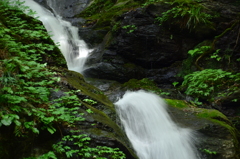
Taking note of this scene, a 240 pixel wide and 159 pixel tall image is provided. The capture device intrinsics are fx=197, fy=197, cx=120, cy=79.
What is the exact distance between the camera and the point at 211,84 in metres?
6.97

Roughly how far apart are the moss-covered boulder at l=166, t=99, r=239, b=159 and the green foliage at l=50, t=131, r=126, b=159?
2300 mm

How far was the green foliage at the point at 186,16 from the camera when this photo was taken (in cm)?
872

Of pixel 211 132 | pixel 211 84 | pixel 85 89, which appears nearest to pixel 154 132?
pixel 211 132

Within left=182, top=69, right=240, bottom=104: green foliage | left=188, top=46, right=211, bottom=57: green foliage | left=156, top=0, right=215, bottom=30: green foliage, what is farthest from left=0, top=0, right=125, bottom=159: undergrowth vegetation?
left=156, top=0, right=215, bottom=30: green foliage

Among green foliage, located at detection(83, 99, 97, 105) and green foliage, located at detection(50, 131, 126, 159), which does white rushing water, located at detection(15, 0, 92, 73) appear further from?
green foliage, located at detection(50, 131, 126, 159)

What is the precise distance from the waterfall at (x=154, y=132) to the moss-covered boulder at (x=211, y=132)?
0.20 m

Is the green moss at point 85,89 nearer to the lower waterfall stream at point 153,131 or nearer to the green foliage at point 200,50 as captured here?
the lower waterfall stream at point 153,131

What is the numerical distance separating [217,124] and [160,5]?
664 cm

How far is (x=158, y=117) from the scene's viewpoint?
201 inches

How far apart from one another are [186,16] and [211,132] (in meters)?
6.08

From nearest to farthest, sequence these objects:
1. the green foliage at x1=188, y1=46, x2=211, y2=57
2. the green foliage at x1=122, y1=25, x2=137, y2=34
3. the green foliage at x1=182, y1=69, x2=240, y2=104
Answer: the green foliage at x1=182, y1=69, x2=240, y2=104
the green foliage at x1=188, y1=46, x2=211, y2=57
the green foliage at x1=122, y1=25, x2=137, y2=34

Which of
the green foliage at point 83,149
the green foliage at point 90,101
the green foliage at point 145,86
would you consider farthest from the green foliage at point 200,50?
the green foliage at point 83,149

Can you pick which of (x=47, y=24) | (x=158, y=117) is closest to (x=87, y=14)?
(x=47, y=24)

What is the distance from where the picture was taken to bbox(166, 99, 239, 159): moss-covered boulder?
411cm
